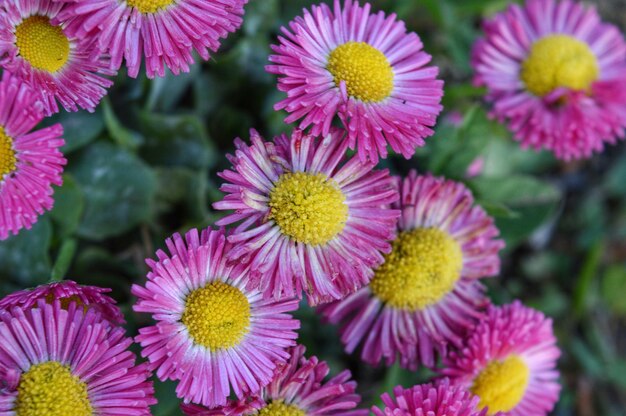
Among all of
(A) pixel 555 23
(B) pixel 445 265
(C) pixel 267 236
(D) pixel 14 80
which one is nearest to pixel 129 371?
(C) pixel 267 236

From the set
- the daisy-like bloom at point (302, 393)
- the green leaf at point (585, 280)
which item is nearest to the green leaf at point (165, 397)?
the daisy-like bloom at point (302, 393)

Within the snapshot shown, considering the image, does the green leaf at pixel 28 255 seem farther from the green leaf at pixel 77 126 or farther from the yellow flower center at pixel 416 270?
the yellow flower center at pixel 416 270

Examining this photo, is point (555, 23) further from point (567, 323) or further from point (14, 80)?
point (14, 80)

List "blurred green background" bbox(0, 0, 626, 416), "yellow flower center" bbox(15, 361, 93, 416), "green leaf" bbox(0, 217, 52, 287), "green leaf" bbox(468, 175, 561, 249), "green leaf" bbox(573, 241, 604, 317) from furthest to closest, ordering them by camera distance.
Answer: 1. "green leaf" bbox(573, 241, 604, 317)
2. "green leaf" bbox(468, 175, 561, 249)
3. "blurred green background" bbox(0, 0, 626, 416)
4. "green leaf" bbox(0, 217, 52, 287)
5. "yellow flower center" bbox(15, 361, 93, 416)

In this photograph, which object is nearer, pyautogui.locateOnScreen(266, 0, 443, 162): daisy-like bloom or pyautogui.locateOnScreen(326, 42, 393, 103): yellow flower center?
pyautogui.locateOnScreen(266, 0, 443, 162): daisy-like bloom

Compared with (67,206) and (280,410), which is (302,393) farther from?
(67,206)

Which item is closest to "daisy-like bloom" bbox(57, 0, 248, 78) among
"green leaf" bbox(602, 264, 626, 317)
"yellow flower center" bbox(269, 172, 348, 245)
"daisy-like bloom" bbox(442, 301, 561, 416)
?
"yellow flower center" bbox(269, 172, 348, 245)

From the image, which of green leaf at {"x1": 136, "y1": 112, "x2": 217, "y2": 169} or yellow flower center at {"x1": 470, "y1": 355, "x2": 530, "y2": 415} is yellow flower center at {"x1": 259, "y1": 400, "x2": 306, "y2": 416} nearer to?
yellow flower center at {"x1": 470, "y1": 355, "x2": 530, "y2": 415}
